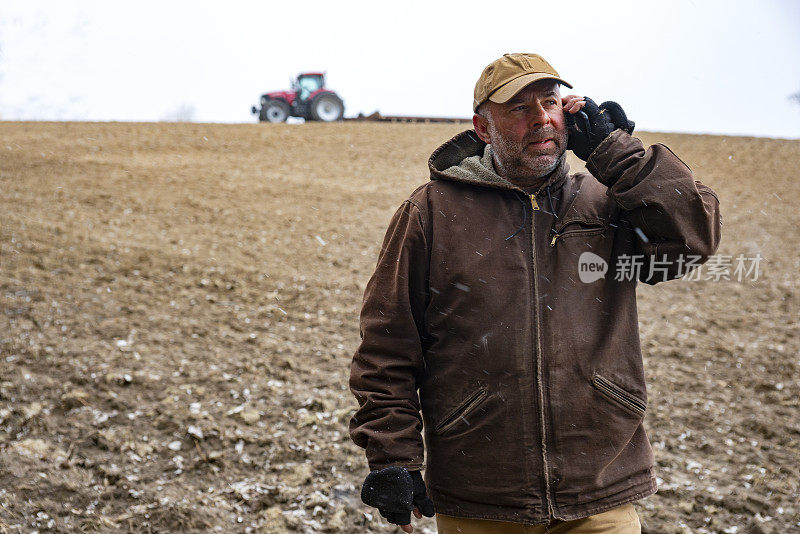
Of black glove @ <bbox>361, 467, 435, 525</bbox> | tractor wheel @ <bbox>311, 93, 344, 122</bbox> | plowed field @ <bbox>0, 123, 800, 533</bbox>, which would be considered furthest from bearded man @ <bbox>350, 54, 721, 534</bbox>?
tractor wheel @ <bbox>311, 93, 344, 122</bbox>

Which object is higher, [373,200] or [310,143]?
[310,143]

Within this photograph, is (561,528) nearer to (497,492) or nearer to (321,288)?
(497,492)

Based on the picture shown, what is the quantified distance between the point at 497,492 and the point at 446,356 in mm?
425

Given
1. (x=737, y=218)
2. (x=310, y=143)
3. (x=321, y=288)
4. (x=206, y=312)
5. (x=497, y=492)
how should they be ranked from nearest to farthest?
(x=497, y=492)
(x=206, y=312)
(x=321, y=288)
(x=737, y=218)
(x=310, y=143)

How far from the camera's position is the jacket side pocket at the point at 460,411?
204 cm

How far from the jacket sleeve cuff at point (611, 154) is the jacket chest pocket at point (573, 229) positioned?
0.14 metres

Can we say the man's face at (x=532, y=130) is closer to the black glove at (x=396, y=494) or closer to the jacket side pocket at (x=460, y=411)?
the jacket side pocket at (x=460, y=411)

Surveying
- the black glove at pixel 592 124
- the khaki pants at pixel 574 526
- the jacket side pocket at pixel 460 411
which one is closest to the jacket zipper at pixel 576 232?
the black glove at pixel 592 124

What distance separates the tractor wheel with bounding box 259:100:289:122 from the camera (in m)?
18.1

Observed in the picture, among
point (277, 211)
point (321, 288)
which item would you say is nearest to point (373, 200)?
point (277, 211)

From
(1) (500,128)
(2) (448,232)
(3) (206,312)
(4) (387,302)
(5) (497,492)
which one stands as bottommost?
(3) (206,312)

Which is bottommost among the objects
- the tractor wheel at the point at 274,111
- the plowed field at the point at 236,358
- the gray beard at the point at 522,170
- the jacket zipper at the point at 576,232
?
the plowed field at the point at 236,358

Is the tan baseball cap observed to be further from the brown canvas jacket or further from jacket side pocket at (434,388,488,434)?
jacket side pocket at (434,388,488,434)

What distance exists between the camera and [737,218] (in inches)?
434
